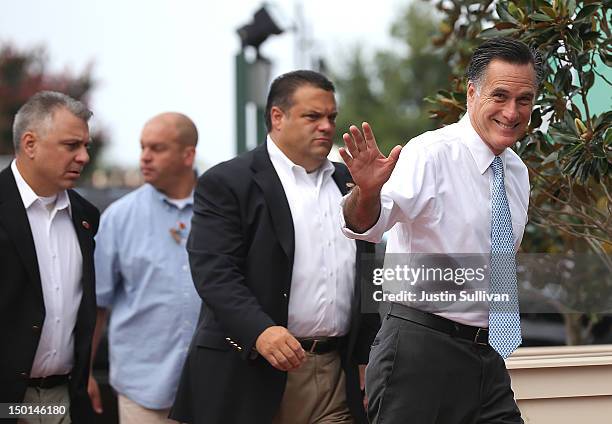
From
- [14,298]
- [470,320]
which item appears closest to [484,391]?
[470,320]

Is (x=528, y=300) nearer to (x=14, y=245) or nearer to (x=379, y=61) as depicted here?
(x=14, y=245)

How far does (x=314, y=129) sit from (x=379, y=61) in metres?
37.7

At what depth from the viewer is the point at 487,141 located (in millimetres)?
3889

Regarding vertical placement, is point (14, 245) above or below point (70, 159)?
below

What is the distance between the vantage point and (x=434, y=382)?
375 centimetres

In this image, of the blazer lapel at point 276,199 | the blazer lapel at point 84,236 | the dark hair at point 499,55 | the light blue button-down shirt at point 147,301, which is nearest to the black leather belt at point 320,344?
the blazer lapel at point 276,199

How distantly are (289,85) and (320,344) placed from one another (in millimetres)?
1190

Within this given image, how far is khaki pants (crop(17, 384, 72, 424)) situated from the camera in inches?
180

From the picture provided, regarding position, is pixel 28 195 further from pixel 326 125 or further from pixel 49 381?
pixel 326 125

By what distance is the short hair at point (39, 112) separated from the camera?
495 cm

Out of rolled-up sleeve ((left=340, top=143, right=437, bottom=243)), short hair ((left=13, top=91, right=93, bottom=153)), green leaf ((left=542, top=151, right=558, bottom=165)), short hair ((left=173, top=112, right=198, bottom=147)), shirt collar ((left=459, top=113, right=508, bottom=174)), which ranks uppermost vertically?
short hair ((left=173, top=112, right=198, bottom=147))

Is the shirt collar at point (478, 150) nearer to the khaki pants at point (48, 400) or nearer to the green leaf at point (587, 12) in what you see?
the green leaf at point (587, 12)

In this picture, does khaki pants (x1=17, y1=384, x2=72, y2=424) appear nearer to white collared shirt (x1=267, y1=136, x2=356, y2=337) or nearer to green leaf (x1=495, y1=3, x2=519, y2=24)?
white collared shirt (x1=267, y1=136, x2=356, y2=337)

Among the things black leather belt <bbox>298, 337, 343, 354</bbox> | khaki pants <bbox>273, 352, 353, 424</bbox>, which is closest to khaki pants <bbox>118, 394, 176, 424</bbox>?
khaki pants <bbox>273, 352, 353, 424</bbox>
